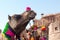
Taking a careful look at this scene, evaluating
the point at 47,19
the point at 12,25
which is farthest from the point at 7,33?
the point at 47,19

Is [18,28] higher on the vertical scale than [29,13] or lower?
lower

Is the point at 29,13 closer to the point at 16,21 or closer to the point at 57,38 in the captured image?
the point at 16,21

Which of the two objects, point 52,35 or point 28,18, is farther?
point 52,35

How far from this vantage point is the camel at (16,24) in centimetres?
487

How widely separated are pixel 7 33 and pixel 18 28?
26cm

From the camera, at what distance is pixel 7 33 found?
4852 millimetres

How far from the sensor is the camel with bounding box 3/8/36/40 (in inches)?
192

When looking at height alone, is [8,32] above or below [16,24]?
below

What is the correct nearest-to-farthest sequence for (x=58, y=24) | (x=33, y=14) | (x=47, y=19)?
1. (x=33, y=14)
2. (x=58, y=24)
3. (x=47, y=19)

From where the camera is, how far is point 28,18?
16.0 feet

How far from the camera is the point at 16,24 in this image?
4922mm

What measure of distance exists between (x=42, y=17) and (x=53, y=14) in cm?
197

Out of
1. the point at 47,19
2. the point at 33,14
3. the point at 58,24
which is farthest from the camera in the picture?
the point at 47,19

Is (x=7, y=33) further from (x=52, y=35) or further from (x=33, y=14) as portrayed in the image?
(x=52, y=35)
